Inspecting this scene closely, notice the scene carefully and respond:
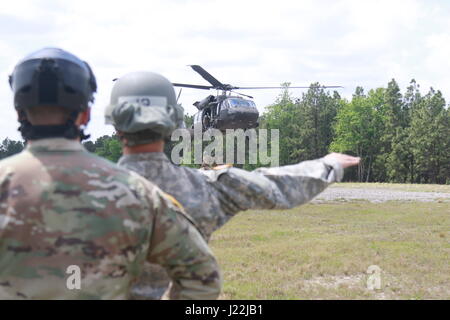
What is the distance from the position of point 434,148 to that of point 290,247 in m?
54.6

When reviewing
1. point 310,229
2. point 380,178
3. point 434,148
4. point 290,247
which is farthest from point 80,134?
point 380,178

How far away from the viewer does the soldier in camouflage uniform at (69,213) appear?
1876 millimetres

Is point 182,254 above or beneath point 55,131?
beneath

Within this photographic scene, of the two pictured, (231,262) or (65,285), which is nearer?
(65,285)

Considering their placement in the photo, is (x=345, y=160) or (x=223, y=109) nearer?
(x=345, y=160)

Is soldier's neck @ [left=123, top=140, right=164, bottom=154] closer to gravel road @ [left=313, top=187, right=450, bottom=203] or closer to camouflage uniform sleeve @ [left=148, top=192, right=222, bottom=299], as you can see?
camouflage uniform sleeve @ [left=148, top=192, right=222, bottom=299]

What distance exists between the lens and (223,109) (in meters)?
22.7

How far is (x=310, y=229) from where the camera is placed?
1359cm

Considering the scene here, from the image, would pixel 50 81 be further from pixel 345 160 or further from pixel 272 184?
pixel 345 160

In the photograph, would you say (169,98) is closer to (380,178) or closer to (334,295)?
(334,295)

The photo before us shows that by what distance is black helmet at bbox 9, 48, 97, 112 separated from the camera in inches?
79.4

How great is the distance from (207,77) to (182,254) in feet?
73.1

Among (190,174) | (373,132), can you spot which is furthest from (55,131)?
(373,132)
